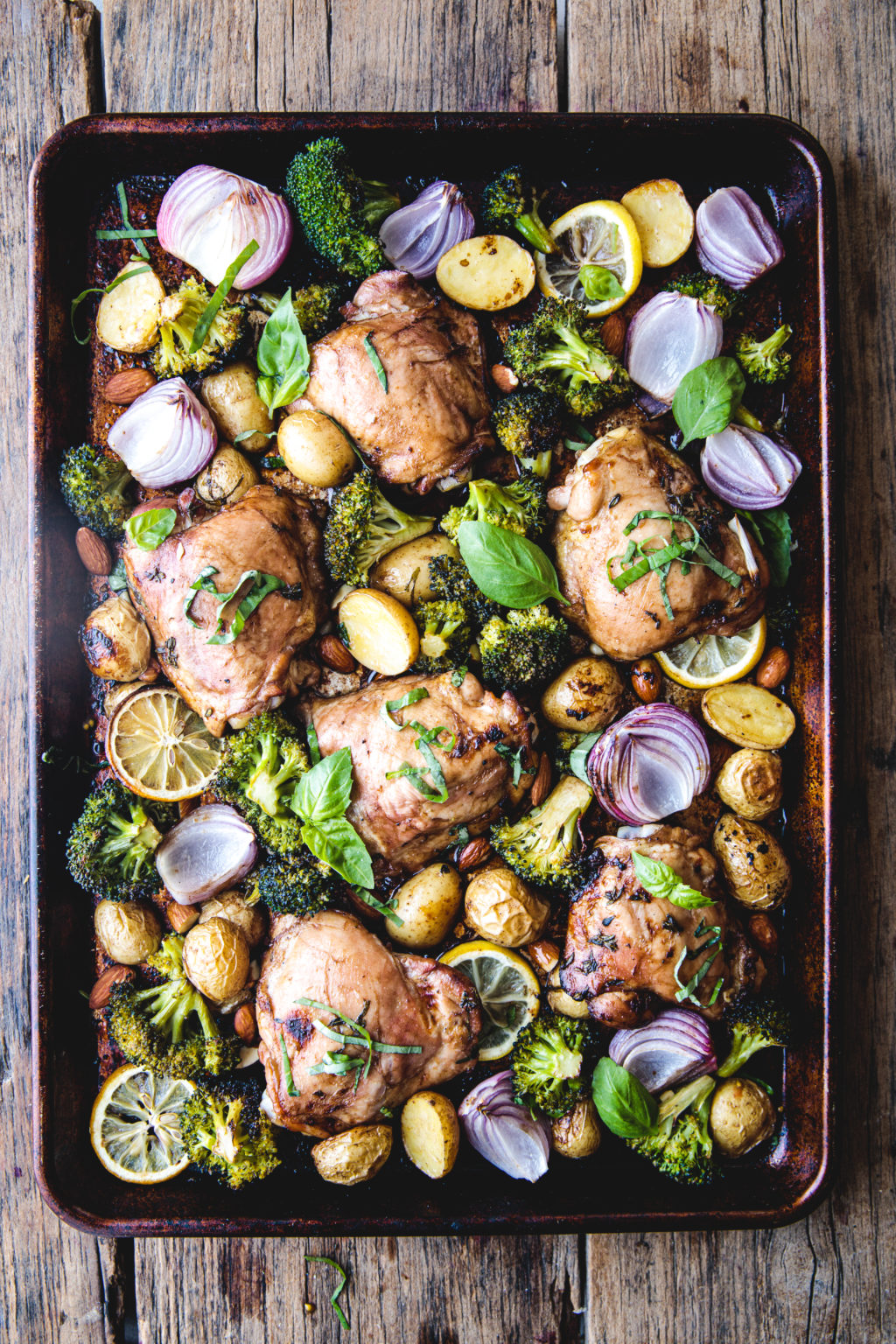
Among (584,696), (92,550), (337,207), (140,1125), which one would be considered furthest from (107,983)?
(337,207)

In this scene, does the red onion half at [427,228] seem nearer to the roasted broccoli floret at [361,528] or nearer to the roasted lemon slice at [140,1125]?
the roasted broccoli floret at [361,528]

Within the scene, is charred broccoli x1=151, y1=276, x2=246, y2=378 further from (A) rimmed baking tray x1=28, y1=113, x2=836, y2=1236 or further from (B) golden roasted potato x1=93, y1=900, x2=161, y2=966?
(B) golden roasted potato x1=93, y1=900, x2=161, y2=966

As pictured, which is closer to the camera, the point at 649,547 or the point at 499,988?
the point at 649,547

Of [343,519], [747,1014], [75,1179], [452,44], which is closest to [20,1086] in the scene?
[75,1179]

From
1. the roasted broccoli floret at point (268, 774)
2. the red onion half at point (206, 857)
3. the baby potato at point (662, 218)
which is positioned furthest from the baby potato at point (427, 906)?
the baby potato at point (662, 218)

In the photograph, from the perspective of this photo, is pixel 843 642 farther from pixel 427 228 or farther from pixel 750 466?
pixel 427 228
